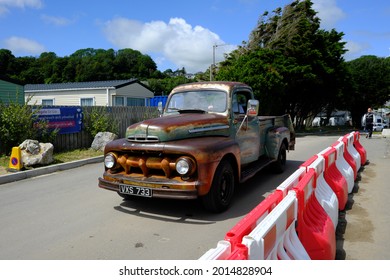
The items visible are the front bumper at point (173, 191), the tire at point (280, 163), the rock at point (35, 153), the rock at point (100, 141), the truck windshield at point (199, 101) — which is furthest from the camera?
the rock at point (100, 141)

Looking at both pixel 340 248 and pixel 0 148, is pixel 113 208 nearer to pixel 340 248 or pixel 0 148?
pixel 340 248

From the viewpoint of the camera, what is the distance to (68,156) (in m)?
11.1

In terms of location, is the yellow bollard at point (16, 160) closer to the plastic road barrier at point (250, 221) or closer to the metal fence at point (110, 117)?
the metal fence at point (110, 117)

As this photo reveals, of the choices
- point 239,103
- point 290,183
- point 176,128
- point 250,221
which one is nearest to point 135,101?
point 239,103

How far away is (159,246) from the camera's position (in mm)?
4121

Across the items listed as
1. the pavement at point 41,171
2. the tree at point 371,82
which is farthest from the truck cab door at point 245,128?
the tree at point 371,82

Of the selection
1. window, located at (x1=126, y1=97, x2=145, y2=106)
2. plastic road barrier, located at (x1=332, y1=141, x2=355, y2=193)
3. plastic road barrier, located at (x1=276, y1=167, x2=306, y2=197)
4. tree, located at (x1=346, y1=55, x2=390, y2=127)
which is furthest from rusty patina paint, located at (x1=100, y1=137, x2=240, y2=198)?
tree, located at (x1=346, y1=55, x2=390, y2=127)

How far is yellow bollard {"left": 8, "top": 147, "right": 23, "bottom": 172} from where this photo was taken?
8438 millimetres

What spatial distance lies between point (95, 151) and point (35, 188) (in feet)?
16.9

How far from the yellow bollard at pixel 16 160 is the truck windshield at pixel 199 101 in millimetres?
4287

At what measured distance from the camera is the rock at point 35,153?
903 cm

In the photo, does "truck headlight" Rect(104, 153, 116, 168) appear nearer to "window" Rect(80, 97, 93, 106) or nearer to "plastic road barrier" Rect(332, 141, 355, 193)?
"plastic road barrier" Rect(332, 141, 355, 193)

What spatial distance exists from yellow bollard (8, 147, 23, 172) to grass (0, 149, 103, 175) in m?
0.21

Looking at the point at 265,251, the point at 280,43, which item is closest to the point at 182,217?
the point at 265,251
